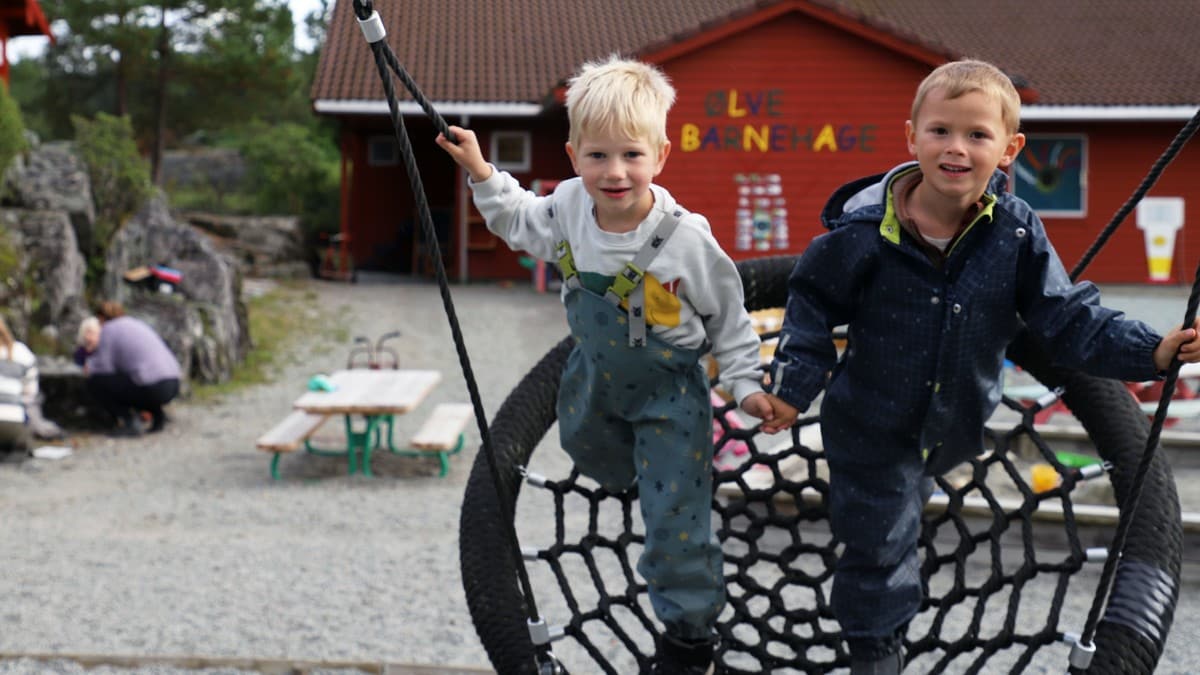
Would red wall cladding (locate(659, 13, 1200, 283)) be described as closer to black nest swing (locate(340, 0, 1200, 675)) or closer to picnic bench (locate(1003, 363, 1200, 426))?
picnic bench (locate(1003, 363, 1200, 426))

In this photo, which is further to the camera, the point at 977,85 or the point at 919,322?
the point at 919,322

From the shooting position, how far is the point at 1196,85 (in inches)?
682

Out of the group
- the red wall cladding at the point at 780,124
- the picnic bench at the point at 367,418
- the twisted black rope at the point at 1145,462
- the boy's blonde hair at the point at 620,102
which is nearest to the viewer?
the twisted black rope at the point at 1145,462

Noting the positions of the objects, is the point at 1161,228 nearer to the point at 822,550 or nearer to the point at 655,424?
the point at 822,550

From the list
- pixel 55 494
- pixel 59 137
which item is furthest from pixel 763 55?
pixel 59 137

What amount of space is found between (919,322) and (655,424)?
0.48 meters

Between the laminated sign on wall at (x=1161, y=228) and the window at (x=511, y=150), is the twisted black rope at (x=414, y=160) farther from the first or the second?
the laminated sign on wall at (x=1161, y=228)

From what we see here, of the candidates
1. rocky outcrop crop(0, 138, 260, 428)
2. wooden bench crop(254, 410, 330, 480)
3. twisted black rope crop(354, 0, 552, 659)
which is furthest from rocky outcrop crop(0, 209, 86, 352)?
twisted black rope crop(354, 0, 552, 659)

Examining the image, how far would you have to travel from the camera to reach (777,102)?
49.8ft

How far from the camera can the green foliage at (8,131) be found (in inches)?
461

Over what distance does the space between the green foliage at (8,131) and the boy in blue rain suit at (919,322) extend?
11.0 meters

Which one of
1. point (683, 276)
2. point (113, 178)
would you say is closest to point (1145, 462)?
point (683, 276)

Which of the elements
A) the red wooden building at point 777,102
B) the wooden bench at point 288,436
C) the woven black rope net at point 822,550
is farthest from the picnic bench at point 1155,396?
the red wooden building at point 777,102

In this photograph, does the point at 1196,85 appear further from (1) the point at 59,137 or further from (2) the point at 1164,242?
(1) the point at 59,137
